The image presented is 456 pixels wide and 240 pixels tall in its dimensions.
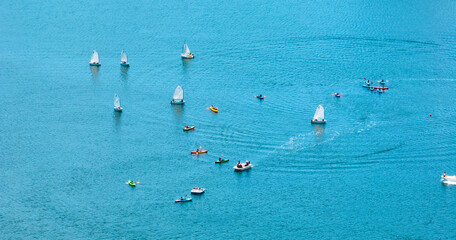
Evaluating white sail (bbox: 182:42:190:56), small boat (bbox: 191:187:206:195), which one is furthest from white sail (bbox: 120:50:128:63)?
small boat (bbox: 191:187:206:195)

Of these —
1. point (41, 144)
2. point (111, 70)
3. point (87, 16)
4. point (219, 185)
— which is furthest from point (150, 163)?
point (87, 16)

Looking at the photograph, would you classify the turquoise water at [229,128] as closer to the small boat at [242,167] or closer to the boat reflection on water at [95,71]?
the boat reflection on water at [95,71]

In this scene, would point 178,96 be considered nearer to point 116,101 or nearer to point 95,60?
point 116,101

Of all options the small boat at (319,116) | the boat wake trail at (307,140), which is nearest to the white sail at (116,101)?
the boat wake trail at (307,140)

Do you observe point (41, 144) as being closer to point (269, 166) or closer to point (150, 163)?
point (150, 163)

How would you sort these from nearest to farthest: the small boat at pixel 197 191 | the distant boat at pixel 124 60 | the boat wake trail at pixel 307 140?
the small boat at pixel 197 191 → the boat wake trail at pixel 307 140 → the distant boat at pixel 124 60

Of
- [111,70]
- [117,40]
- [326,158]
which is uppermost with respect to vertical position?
[117,40]

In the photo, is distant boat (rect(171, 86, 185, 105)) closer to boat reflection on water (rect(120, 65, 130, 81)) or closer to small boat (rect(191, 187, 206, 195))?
boat reflection on water (rect(120, 65, 130, 81))

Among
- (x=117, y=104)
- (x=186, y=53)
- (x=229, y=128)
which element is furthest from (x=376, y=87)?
(x=117, y=104)

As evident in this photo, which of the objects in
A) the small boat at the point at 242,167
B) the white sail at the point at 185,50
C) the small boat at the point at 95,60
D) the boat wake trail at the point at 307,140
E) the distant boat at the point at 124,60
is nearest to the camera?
the small boat at the point at 242,167
